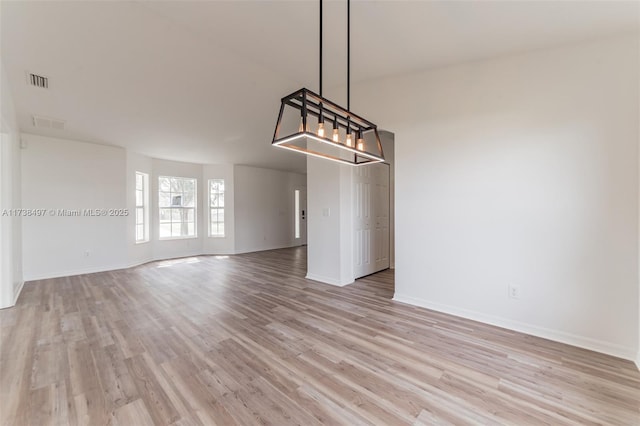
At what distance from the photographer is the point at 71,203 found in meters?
5.11

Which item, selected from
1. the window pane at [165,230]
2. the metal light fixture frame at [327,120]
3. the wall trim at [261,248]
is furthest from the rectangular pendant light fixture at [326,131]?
the window pane at [165,230]

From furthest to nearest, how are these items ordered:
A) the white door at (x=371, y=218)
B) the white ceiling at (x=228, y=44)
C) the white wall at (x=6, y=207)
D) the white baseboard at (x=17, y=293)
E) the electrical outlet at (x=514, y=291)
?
the white door at (x=371, y=218), the white baseboard at (x=17, y=293), the white wall at (x=6, y=207), the electrical outlet at (x=514, y=291), the white ceiling at (x=228, y=44)

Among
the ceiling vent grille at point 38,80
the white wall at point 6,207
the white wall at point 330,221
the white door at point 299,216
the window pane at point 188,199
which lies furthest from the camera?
the white door at point 299,216

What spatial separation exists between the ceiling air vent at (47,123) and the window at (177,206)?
2.52 meters

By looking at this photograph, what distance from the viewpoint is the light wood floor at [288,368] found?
164cm

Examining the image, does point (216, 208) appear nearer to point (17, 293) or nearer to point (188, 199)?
point (188, 199)

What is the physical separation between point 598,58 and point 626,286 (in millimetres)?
2069

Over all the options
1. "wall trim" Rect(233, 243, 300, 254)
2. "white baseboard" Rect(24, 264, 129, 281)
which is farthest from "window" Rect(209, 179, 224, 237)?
"white baseboard" Rect(24, 264, 129, 281)

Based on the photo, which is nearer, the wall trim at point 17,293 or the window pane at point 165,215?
the wall trim at point 17,293

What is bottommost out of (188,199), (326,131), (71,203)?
(71,203)

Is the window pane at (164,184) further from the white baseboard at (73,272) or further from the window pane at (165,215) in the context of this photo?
the white baseboard at (73,272)

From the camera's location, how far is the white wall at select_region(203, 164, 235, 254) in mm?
7648

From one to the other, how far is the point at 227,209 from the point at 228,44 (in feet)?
17.9

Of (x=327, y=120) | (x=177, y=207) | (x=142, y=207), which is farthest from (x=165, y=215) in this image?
(x=327, y=120)
